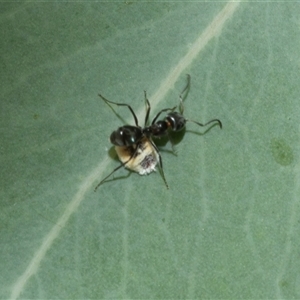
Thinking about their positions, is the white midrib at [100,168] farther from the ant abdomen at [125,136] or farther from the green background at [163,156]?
the ant abdomen at [125,136]

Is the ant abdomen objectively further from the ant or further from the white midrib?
the white midrib

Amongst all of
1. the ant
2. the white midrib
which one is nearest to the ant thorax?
the ant

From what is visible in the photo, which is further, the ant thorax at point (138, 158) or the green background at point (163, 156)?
the ant thorax at point (138, 158)

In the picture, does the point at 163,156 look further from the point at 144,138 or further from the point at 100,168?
the point at 100,168

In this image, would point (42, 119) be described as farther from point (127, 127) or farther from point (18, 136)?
point (127, 127)

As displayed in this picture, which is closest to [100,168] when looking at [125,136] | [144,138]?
[125,136]

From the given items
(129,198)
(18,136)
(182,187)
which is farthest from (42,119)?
(182,187)

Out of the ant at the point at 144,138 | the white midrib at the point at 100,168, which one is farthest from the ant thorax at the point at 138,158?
the white midrib at the point at 100,168
